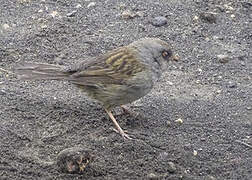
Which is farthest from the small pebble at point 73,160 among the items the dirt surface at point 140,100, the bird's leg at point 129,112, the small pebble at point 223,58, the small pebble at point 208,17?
the small pebble at point 208,17

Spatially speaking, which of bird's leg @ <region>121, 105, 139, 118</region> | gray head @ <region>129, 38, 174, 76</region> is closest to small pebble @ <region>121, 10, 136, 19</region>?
gray head @ <region>129, 38, 174, 76</region>

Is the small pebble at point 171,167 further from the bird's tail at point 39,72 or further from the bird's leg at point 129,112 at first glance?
the bird's tail at point 39,72

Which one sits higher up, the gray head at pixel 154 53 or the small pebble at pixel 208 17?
the gray head at pixel 154 53

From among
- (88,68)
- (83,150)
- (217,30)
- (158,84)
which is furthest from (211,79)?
(83,150)

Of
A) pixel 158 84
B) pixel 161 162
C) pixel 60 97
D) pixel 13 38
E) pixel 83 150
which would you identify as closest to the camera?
pixel 83 150

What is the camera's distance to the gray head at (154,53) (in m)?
5.67

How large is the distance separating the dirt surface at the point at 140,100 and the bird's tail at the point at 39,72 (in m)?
0.35

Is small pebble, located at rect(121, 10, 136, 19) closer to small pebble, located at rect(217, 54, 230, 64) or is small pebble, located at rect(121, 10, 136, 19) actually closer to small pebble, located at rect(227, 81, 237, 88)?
small pebble, located at rect(217, 54, 230, 64)

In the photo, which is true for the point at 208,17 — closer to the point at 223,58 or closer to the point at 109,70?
the point at 223,58

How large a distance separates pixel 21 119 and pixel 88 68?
0.88 meters

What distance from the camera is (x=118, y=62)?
5570mm

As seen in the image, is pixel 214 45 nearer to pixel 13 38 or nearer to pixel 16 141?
pixel 13 38

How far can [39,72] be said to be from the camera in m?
5.53

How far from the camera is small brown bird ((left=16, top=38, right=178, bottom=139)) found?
5.43m
